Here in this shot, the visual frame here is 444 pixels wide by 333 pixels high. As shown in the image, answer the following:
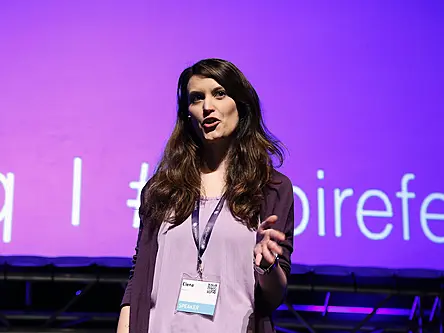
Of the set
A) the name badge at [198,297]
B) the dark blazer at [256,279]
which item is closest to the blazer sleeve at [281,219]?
the dark blazer at [256,279]

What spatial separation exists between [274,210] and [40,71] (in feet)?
6.15

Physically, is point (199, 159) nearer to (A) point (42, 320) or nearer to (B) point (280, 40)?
(B) point (280, 40)

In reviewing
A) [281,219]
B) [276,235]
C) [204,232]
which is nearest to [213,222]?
[204,232]

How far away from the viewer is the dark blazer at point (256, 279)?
165 centimetres

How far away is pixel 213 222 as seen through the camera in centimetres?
168

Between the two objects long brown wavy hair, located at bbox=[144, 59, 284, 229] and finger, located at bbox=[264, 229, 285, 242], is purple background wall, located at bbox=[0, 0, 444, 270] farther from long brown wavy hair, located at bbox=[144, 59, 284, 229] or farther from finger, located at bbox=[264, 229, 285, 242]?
finger, located at bbox=[264, 229, 285, 242]

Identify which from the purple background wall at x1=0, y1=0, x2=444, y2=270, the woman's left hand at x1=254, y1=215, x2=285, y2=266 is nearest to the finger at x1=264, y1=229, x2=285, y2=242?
the woman's left hand at x1=254, y1=215, x2=285, y2=266

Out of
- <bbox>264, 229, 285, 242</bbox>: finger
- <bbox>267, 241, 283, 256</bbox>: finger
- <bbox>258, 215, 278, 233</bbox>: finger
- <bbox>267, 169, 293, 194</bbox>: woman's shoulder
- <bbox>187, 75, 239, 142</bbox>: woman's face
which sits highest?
<bbox>187, 75, 239, 142</bbox>: woman's face

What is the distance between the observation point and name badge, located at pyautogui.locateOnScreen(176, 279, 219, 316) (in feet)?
5.25

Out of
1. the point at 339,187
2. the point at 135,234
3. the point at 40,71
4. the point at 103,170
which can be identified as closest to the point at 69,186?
the point at 103,170

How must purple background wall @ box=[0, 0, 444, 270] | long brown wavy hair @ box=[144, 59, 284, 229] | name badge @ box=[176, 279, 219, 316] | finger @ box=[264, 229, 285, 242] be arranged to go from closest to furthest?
finger @ box=[264, 229, 285, 242], name badge @ box=[176, 279, 219, 316], long brown wavy hair @ box=[144, 59, 284, 229], purple background wall @ box=[0, 0, 444, 270]

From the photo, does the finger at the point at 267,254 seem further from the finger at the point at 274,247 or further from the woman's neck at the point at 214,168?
the woman's neck at the point at 214,168

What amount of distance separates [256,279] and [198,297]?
142mm

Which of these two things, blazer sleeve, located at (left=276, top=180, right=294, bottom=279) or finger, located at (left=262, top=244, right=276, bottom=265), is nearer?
finger, located at (left=262, top=244, right=276, bottom=265)
